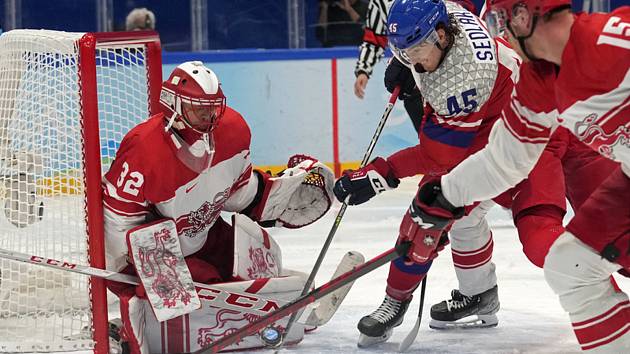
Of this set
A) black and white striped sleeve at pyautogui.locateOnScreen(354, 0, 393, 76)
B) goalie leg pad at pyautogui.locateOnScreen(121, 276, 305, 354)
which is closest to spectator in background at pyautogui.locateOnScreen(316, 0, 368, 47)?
black and white striped sleeve at pyautogui.locateOnScreen(354, 0, 393, 76)

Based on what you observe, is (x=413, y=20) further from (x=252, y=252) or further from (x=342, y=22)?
(x=342, y=22)

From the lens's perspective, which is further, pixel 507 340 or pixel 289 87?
pixel 289 87

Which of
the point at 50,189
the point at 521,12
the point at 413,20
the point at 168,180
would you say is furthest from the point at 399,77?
the point at 521,12

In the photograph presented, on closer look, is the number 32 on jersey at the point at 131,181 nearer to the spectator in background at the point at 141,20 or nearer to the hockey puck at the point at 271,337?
the hockey puck at the point at 271,337

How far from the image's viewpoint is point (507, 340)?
294 cm

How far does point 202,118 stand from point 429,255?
0.66m

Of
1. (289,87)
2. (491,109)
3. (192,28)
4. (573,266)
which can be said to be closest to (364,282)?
(491,109)

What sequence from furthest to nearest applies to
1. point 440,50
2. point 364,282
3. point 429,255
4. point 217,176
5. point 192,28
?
point 192,28
point 364,282
point 217,176
point 440,50
point 429,255

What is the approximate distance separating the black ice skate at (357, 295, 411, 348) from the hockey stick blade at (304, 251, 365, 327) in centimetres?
10

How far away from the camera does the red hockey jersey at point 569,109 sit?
1.89 meters

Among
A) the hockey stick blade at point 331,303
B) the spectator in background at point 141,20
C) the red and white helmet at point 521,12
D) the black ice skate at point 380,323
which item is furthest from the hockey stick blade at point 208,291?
the spectator in background at point 141,20

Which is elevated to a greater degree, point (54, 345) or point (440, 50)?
point (440, 50)

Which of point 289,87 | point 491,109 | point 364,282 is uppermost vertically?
point 491,109

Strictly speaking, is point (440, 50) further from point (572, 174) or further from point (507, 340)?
point (507, 340)
